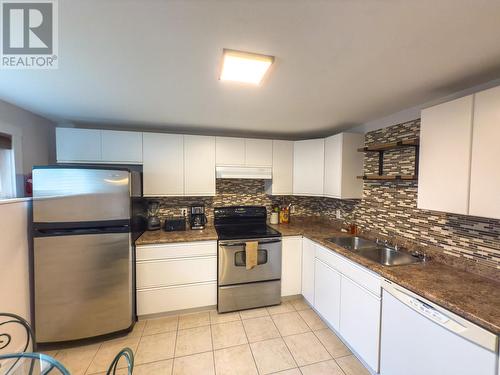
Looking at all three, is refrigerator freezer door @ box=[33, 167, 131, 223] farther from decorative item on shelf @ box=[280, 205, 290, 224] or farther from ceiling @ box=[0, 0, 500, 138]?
decorative item on shelf @ box=[280, 205, 290, 224]

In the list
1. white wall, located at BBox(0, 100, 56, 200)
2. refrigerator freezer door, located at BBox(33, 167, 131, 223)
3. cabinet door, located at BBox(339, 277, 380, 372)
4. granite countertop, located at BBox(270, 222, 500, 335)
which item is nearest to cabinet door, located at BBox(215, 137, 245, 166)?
refrigerator freezer door, located at BBox(33, 167, 131, 223)

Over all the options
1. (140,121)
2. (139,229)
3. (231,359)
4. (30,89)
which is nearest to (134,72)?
(30,89)

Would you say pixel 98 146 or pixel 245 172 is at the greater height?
pixel 98 146

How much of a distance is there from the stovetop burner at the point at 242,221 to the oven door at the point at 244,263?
7.2 inches

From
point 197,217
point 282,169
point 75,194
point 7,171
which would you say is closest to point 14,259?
point 75,194

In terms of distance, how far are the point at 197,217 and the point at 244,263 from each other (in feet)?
2.77

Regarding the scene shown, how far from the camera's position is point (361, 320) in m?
1.70

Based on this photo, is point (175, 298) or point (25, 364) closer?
point (25, 364)

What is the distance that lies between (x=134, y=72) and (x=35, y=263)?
1.83m

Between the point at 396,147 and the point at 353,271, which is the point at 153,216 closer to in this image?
the point at 353,271

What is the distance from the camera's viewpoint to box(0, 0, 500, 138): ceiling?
861 mm

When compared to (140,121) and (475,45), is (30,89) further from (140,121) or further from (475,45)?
(475,45)

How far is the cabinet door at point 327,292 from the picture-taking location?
2.00m

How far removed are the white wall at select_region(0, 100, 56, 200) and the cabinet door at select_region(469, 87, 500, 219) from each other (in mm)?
3602
